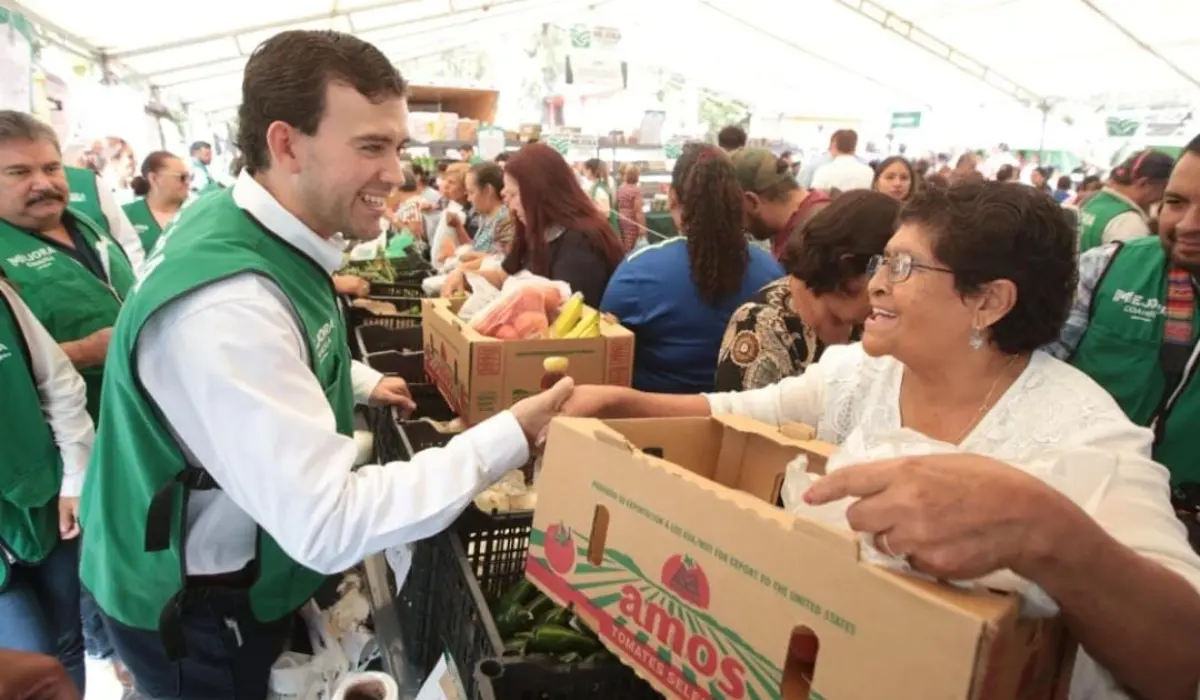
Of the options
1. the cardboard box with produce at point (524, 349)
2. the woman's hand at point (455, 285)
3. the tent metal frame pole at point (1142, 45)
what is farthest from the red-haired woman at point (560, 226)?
the tent metal frame pole at point (1142, 45)

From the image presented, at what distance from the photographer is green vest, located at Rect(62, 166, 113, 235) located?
11.1ft

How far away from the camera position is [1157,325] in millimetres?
2104

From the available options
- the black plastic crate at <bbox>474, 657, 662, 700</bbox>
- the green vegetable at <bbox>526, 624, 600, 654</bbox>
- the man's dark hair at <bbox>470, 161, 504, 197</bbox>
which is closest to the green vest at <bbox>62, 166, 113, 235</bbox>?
the man's dark hair at <bbox>470, 161, 504, 197</bbox>

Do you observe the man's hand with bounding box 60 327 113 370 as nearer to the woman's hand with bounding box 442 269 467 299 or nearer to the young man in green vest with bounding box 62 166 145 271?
the young man in green vest with bounding box 62 166 145 271

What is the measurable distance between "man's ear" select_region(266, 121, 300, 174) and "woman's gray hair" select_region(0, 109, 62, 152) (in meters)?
1.72

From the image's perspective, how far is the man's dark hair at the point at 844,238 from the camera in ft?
5.90

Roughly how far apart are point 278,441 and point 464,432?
1.42ft

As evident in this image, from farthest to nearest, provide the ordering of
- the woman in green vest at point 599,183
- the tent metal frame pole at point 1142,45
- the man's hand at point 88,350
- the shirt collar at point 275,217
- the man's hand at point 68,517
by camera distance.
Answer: the tent metal frame pole at point 1142,45
the woman in green vest at point 599,183
the man's hand at point 88,350
the man's hand at point 68,517
the shirt collar at point 275,217

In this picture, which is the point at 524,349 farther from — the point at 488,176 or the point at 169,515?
the point at 488,176

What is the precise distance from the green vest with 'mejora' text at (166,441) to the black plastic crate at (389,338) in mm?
1489

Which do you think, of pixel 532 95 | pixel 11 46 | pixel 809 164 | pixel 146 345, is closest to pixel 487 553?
pixel 146 345

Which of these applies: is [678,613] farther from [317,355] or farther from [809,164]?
[809,164]

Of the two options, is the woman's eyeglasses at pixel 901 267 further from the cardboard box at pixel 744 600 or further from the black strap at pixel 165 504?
the black strap at pixel 165 504

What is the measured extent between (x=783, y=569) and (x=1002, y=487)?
239 millimetres
